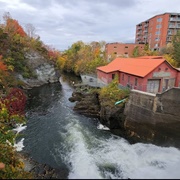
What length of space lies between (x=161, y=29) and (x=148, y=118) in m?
49.8

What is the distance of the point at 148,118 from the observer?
18.6m

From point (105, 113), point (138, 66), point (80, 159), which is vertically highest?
point (138, 66)

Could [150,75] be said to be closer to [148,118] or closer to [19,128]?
[148,118]

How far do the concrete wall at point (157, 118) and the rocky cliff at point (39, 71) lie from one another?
99.6 feet

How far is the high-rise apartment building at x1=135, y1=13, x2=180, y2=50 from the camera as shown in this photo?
56.0 m

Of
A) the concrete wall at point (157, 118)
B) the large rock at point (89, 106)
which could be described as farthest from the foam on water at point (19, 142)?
the concrete wall at point (157, 118)

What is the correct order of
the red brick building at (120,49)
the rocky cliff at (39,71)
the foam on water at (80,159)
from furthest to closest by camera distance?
1. the red brick building at (120,49)
2. the rocky cliff at (39,71)
3. the foam on water at (80,159)

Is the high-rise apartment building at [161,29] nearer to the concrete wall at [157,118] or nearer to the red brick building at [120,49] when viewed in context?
the red brick building at [120,49]

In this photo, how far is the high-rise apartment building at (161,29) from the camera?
5597cm

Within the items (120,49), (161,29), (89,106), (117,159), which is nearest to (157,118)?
(117,159)

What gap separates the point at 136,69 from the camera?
81.3 feet

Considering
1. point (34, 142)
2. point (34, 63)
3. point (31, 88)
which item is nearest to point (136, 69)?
point (34, 142)

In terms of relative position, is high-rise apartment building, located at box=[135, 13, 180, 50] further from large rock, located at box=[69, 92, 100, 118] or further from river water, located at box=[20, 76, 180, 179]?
river water, located at box=[20, 76, 180, 179]

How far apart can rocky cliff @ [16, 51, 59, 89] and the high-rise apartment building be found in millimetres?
37737
